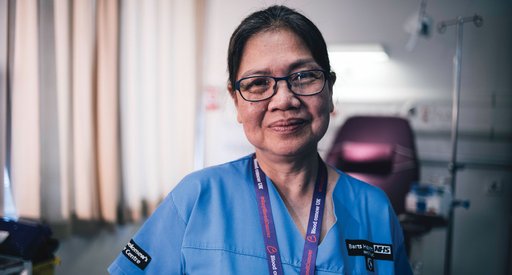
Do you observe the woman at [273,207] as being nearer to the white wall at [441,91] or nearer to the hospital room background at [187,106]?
the hospital room background at [187,106]

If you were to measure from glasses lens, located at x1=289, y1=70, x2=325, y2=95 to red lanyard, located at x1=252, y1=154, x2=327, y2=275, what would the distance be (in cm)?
24

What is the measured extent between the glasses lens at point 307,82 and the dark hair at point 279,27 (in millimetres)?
42

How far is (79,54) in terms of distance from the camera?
2.31 metres

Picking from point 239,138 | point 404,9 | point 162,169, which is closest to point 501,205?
point 404,9

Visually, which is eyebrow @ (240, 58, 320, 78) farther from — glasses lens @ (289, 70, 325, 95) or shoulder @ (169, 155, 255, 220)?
shoulder @ (169, 155, 255, 220)

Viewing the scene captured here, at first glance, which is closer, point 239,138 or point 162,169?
point 162,169

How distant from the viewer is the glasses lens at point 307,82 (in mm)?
926

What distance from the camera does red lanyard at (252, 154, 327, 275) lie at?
2.96 ft

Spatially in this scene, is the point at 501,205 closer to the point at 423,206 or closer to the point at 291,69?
the point at 423,206

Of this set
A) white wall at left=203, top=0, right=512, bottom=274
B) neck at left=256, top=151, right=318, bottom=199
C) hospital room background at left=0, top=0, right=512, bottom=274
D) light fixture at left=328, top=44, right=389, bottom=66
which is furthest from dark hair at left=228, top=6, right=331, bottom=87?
white wall at left=203, top=0, right=512, bottom=274

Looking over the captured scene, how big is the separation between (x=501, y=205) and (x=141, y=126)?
2736 mm

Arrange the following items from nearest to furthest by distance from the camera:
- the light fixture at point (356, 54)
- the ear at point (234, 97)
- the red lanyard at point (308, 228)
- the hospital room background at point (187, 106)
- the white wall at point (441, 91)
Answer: the red lanyard at point (308, 228) → the ear at point (234, 97) → the hospital room background at point (187, 106) → the light fixture at point (356, 54) → the white wall at point (441, 91)

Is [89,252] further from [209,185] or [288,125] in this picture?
[288,125]

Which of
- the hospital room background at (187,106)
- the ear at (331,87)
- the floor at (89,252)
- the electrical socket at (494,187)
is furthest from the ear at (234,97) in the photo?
the electrical socket at (494,187)
